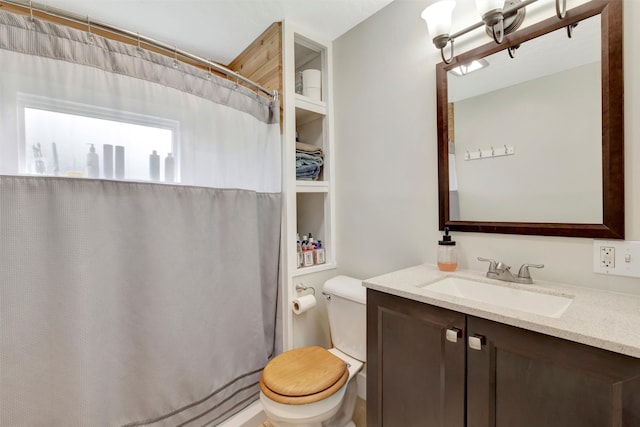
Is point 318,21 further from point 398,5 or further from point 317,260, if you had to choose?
point 317,260

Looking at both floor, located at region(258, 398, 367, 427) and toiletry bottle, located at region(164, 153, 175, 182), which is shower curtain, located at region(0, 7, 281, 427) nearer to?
toiletry bottle, located at region(164, 153, 175, 182)

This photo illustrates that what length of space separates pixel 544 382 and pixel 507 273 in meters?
0.46

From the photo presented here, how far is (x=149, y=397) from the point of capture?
3.95ft

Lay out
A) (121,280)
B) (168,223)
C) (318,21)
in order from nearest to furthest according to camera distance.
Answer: (121,280) < (168,223) < (318,21)

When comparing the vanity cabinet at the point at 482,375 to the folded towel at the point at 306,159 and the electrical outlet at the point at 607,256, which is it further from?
the folded towel at the point at 306,159

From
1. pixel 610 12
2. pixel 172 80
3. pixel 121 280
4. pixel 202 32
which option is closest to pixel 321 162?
pixel 172 80

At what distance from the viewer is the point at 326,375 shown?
1.26 meters

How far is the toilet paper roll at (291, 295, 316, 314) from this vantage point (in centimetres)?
160

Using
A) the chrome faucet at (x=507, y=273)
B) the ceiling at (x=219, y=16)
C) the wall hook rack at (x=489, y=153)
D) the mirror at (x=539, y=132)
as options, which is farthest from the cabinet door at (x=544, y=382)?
the ceiling at (x=219, y=16)

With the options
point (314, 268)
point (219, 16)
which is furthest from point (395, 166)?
point (219, 16)

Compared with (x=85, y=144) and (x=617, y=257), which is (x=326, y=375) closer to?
(x=617, y=257)

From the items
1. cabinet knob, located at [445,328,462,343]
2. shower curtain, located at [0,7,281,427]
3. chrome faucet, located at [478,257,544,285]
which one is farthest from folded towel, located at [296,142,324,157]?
cabinet knob, located at [445,328,462,343]

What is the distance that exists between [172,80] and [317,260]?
1298mm

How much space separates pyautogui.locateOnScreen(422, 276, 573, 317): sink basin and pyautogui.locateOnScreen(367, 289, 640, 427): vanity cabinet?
17 cm
